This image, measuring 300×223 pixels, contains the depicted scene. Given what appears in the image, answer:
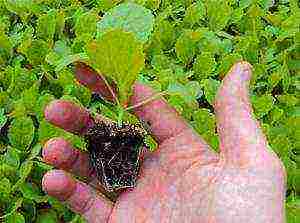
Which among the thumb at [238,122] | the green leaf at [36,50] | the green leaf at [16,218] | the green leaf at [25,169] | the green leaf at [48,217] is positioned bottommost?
the green leaf at [48,217]

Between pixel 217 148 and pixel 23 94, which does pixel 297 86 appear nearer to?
pixel 217 148

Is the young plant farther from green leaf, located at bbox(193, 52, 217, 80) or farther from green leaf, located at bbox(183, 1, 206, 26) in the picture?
green leaf, located at bbox(183, 1, 206, 26)

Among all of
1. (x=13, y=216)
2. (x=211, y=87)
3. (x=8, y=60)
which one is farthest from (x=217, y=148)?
(x=8, y=60)

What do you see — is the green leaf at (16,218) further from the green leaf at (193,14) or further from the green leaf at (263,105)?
the green leaf at (193,14)

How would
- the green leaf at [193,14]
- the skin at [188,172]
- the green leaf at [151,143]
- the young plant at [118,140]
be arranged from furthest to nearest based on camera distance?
the green leaf at [193,14] → the green leaf at [151,143] → the young plant at [118,140] → the skin at [188,172]

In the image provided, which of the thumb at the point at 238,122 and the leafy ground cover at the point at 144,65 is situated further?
the leafy ground cover at the point at 144,65

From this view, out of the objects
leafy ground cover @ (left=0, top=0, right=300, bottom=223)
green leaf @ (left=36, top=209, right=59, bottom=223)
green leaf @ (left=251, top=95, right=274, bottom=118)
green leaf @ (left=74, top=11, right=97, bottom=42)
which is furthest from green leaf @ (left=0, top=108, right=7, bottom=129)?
green leaf @ (left=251, top=95, right=274, bottom=118)

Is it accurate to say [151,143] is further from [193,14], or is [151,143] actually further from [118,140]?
[193,14]

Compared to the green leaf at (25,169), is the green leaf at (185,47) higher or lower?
higher

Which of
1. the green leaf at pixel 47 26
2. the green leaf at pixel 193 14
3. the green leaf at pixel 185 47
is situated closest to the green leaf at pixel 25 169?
the green leaf at pixel 47 26
